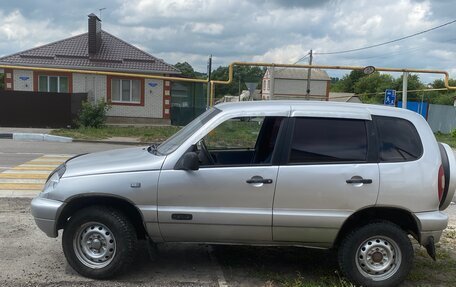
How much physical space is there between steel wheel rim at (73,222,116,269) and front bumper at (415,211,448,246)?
2.86 m

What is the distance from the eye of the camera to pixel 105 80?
2595cm

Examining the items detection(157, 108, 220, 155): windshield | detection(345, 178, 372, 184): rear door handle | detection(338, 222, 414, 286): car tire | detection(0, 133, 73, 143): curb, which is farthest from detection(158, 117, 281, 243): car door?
detection(0, 133, 73, 143): curb

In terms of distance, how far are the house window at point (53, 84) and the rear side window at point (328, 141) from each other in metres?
23.5


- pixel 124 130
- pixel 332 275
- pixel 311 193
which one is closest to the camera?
pixel 311 193

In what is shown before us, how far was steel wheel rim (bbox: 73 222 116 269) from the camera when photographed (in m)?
4.48

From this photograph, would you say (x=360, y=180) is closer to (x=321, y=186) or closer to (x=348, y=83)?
(x=321, y=186)

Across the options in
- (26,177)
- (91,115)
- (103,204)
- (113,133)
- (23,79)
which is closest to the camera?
(103,204)

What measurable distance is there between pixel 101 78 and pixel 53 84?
8.62 feet

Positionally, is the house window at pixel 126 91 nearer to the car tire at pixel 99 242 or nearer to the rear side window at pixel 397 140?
the car tire at pixel 99 242

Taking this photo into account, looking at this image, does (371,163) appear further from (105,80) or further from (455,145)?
(105,80)

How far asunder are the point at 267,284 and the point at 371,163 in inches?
58.8

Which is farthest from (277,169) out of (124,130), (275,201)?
(124,130)

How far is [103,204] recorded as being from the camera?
453cm

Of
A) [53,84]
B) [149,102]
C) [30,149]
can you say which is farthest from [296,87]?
[30,149]
